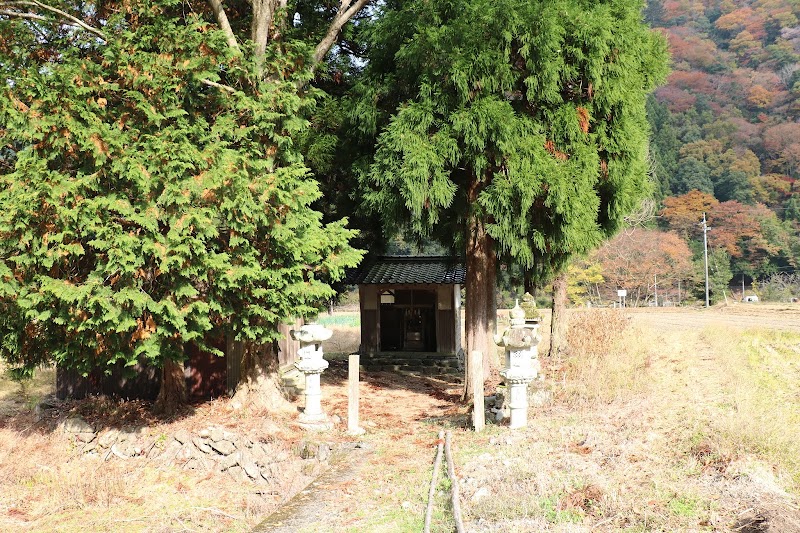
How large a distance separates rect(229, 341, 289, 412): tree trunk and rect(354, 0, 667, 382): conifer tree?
323cm

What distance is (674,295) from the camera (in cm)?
4950

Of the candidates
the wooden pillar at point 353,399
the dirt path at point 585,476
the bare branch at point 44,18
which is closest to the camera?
the dirt path at point 585,476

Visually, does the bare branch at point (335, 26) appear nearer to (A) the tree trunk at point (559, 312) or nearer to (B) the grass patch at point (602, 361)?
(B) the grass patch at point (602, 361)

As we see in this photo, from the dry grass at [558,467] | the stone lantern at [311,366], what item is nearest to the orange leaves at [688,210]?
the dry grass at [558,467]

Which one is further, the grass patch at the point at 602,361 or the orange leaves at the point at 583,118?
the orange leaves at the point at 583,118

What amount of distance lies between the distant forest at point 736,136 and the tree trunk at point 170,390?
2181 cm

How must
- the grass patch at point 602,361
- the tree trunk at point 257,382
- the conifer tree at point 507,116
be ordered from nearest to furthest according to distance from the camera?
the grass patch at point 602,361 → the conifer tree at point 507,116 → the tree trunk at point 257,382

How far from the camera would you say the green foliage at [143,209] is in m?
8.02

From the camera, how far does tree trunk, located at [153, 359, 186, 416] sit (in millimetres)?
10383

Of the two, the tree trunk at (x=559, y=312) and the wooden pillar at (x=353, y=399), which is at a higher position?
the tree trunk at (x=559, y=312)

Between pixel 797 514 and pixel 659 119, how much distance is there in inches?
2665

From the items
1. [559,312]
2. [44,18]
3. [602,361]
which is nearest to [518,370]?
[602,361]

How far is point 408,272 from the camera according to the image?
1828cm

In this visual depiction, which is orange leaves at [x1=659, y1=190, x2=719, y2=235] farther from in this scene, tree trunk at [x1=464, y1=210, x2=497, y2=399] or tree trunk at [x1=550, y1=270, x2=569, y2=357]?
tree trunk at [x1=464, y1=210, x2=497, y2=399]
